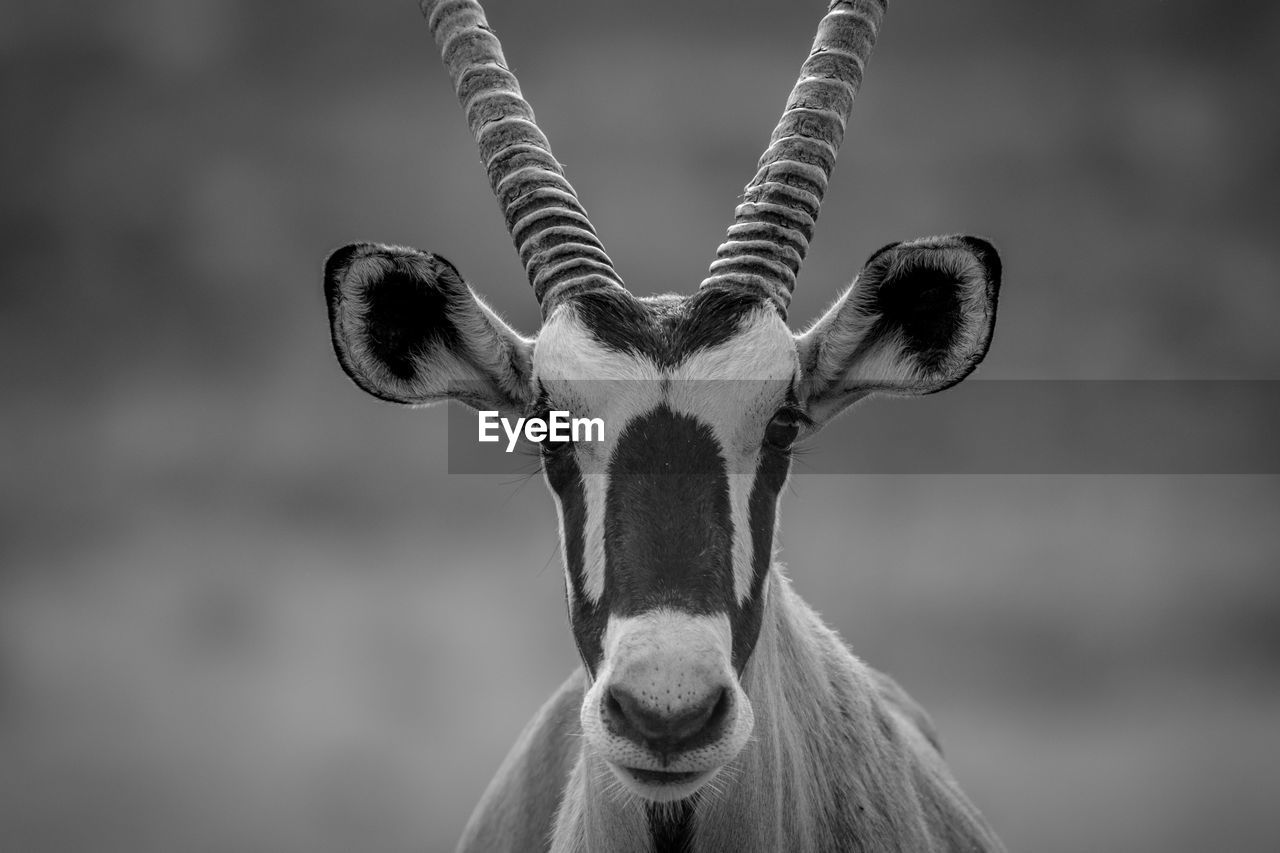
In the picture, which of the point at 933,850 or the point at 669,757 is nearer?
the point at 669,757

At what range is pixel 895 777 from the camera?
19.7ft

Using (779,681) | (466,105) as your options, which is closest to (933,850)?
(779,681)

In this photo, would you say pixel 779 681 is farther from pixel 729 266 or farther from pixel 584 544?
pixel 729 266

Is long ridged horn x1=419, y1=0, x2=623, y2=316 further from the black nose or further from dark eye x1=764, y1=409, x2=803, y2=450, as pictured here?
the black nose

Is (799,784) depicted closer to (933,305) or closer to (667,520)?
(667,520)

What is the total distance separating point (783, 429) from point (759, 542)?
1.69ft

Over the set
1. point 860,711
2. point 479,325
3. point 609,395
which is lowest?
point 860,711

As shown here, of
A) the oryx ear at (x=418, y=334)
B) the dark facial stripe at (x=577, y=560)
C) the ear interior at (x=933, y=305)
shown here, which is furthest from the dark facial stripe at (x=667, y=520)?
the ear interior at (x=933, y=305)

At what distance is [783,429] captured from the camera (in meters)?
5.09

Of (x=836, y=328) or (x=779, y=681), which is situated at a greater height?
(x=836, y=328)

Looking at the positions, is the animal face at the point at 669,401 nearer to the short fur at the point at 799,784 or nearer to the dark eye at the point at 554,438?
the dark eye at the point at 554,438

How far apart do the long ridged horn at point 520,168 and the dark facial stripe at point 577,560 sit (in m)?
0.84

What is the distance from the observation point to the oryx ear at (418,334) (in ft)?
17.6

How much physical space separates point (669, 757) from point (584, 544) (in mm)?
909
